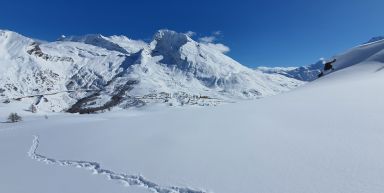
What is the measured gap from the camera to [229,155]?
13922mm

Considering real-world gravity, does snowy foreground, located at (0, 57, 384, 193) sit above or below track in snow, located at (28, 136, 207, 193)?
above

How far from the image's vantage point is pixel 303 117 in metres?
18.8

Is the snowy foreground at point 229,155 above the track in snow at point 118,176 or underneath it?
above

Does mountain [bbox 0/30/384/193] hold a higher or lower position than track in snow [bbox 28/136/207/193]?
higher

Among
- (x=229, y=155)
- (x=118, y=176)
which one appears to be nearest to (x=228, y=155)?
(x=229, y=155)

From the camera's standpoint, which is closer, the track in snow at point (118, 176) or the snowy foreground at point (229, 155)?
the snowy foreground at point (229, 155)

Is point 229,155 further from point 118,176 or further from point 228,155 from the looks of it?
point 118,176

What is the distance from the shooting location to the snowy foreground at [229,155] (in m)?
10.8

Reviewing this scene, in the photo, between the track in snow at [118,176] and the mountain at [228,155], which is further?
the track in snow at [118,176]

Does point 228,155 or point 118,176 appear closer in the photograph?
point 118,176

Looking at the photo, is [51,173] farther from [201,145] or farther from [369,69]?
[369,69]

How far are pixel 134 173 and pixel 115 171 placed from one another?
1111mm

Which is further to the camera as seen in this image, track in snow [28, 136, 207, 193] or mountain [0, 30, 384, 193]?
track in snow [28, 136, 207, 193]

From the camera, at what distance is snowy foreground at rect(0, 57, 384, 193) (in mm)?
10750
